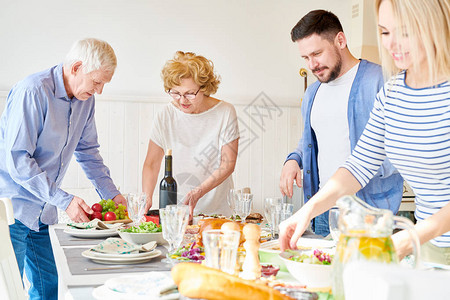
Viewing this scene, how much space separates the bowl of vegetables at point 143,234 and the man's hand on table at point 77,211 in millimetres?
424

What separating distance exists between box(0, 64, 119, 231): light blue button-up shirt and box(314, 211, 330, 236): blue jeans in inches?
43.7

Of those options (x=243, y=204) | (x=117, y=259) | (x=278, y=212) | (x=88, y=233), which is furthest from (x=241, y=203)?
(x=117, y=259)

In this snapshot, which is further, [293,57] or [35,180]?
[293,57]

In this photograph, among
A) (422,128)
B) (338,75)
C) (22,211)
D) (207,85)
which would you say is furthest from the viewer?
(207,85)

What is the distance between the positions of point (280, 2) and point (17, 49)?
2104mm

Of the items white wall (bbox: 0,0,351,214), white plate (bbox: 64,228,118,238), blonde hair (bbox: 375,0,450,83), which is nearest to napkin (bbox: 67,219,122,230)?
white plate (bbox: 64,228,118,238)

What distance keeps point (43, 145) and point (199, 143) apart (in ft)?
2.98

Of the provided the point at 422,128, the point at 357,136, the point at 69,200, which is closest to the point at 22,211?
the point at 69,200

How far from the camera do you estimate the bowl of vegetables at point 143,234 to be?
1.64m

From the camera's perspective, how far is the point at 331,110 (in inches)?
90.7

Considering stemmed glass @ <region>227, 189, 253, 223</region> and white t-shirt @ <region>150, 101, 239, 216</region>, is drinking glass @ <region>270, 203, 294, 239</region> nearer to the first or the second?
→ stemmed glass @ <region>227, 189, 253, 223</region>

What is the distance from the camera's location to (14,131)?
81.0 inches

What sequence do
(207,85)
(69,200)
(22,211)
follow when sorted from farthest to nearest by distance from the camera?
1. (207,85)
2. (22,211)
3. (69,200)

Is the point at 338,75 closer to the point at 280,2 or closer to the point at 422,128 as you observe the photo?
the point at 422,128
